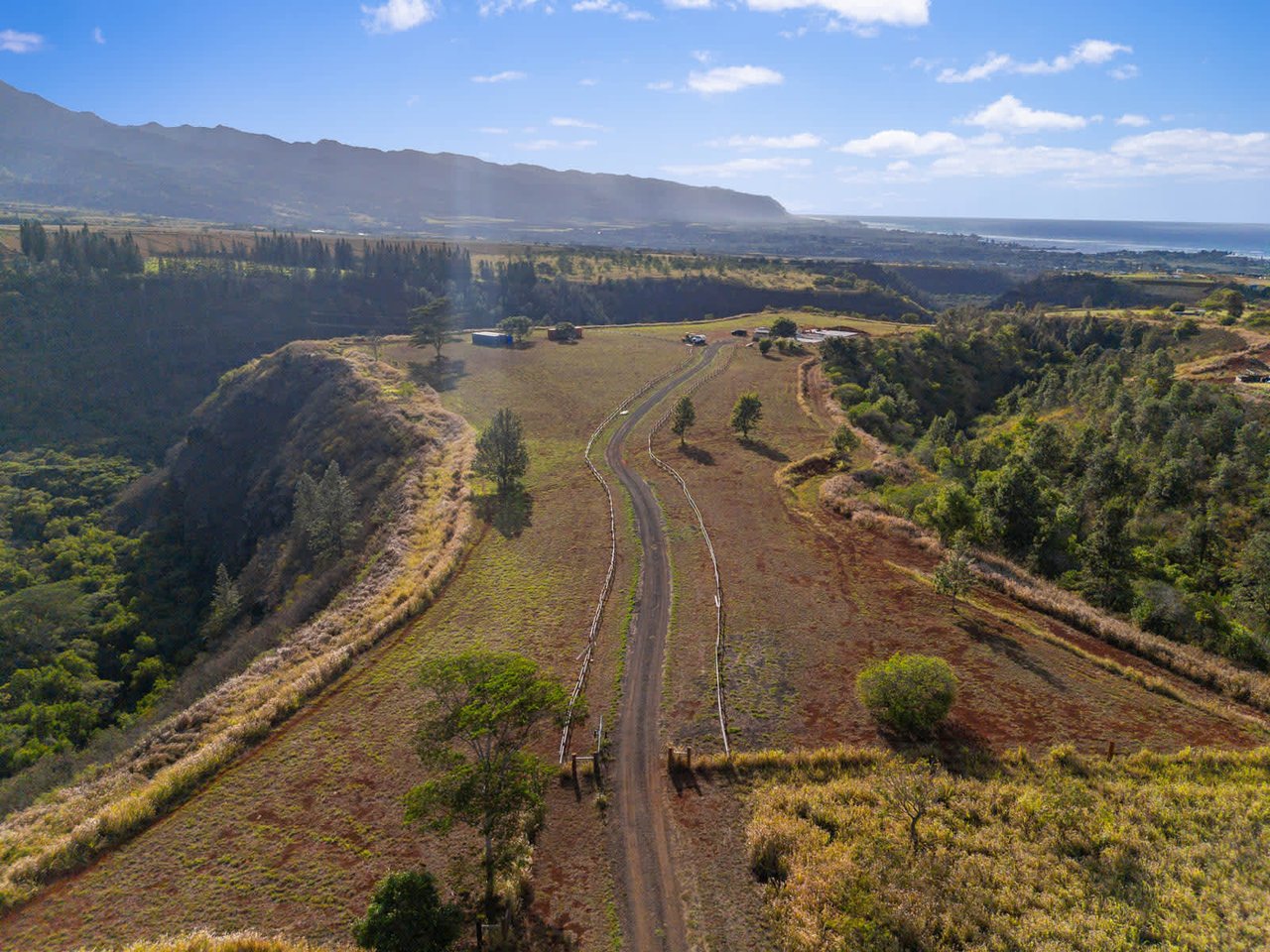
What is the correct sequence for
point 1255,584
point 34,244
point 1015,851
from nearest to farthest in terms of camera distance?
point 1015,851 < point 1255,584 < point 34,244

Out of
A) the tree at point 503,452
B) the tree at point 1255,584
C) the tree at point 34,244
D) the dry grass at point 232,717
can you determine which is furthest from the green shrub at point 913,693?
the tree at point 34,244

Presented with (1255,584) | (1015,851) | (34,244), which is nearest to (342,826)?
(1015,851)

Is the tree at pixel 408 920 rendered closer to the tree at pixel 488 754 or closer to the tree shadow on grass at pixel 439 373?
the tree at pixel 488 754

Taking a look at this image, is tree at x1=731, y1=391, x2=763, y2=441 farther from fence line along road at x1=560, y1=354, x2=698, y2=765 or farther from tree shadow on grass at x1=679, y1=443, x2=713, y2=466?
fence line along road at x1=560, y1=354, x2=698, y2=765

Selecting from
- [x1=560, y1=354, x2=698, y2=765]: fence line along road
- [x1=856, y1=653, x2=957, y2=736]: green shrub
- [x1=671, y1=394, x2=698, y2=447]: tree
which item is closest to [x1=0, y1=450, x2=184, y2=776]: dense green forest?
[x1=560, y1=354, x2=698, y2=765]: fence line along road

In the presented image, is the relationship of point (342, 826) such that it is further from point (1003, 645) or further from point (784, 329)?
point (784, 329)

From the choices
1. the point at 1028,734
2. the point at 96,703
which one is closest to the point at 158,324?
the point at 96,703
